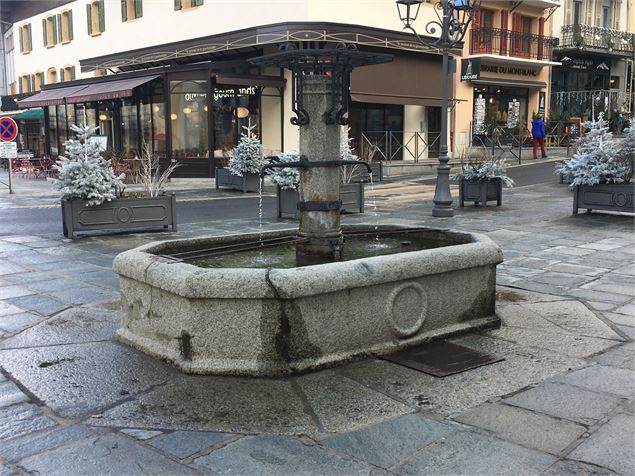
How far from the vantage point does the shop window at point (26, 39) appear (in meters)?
41.3

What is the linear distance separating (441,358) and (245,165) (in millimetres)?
14539

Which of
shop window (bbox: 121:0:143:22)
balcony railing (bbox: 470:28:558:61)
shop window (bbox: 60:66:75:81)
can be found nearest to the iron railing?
balcony railing (bbox: 470:28:558:61)

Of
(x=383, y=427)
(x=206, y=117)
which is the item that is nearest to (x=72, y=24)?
(x=206, y=117)

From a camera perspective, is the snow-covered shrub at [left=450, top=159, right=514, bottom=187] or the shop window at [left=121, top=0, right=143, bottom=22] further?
the shop window at [left=121, top=0, right=143, bottom=22]

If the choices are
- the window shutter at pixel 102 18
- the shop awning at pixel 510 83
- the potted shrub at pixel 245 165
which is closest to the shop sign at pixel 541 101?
the shop awning at pixel 510 83

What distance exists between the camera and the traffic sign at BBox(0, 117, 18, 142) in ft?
62.6

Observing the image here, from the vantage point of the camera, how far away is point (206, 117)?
24453mm

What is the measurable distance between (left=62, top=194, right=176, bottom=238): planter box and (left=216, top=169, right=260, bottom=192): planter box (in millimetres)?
7603

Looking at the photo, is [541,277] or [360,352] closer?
[360,352]

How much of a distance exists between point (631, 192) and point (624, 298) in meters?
6.33

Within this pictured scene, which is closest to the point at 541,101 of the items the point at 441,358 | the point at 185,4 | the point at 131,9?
the point at 185,4

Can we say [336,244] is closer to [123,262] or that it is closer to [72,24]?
[123,262]

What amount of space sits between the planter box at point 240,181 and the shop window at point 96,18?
1669cm

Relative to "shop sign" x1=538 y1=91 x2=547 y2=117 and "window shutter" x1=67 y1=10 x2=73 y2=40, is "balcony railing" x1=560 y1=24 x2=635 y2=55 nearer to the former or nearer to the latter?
"shop sign" x1=538 y1=91 x2=547 y2=117
